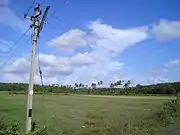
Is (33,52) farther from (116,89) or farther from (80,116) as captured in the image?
(116,89)

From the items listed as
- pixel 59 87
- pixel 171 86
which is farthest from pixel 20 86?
pixel 171 86

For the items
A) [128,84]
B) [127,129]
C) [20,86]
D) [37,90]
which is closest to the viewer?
[127,129]

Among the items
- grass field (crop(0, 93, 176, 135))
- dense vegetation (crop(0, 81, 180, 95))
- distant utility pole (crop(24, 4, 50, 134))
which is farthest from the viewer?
dense vegetation (crop(0, 81, 180, 95))

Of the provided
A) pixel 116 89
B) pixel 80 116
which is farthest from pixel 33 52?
pixel 116 89

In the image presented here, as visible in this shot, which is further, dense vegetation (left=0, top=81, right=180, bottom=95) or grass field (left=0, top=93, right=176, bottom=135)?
dense vegetation (left=0, top=81, right=180, bottom=95)

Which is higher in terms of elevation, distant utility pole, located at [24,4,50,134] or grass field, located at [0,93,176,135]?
distant utility pole, located at [24,4,50,134]

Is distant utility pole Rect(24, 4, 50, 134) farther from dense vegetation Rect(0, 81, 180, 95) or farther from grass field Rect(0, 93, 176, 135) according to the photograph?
dense vegetation Rect(0, 81, 180, 95)

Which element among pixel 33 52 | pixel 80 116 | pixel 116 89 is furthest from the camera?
pixel 116 89

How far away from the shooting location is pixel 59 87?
14000 centimetres

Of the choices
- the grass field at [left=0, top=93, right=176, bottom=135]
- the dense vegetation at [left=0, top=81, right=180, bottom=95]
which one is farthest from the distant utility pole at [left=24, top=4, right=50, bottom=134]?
the dense vegetation at [left=0, top=81, right=180, bottom=95]

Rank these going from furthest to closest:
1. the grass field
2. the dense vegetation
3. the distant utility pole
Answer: the dense vegetation → the grass field → the distant utility pole

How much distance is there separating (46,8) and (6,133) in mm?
5220

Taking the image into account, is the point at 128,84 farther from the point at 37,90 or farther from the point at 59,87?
the point at 37,90

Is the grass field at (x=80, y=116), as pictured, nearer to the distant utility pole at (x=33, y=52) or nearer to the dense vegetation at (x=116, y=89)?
the distant utility pole at (x=33, y=52)
